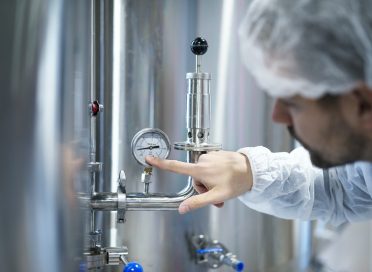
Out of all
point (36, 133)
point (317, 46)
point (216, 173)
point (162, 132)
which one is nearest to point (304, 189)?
point (216, 173)

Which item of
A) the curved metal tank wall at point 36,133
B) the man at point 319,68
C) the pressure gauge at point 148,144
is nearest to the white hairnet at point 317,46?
the man at point 319,68

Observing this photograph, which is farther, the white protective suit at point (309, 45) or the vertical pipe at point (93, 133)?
the vertical pipe at point (93, 133)

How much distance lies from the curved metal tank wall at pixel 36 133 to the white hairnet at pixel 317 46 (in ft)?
0.93

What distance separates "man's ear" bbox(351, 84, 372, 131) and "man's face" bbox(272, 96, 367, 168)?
2 centimetres

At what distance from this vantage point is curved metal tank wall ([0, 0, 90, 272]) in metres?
0.46

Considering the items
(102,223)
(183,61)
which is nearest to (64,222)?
(102,223)

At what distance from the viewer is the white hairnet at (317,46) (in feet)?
1.81

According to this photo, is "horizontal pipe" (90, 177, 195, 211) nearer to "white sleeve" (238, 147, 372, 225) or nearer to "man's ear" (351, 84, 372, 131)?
"white sleeve" (238, 147, 372, 225)

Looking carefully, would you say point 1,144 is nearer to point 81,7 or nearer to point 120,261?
point 81,7

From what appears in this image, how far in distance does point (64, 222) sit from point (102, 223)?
47 cm

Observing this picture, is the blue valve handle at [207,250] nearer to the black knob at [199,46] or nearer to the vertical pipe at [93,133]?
the vertical pipe at [93,133]

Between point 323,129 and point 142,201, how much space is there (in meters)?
0.46

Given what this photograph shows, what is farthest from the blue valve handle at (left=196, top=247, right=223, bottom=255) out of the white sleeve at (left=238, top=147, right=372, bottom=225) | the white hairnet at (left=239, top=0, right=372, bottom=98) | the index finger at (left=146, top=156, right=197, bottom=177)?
the white hairnet at (left=239, top=0, right=372, bottom=98)

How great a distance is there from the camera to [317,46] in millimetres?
560
